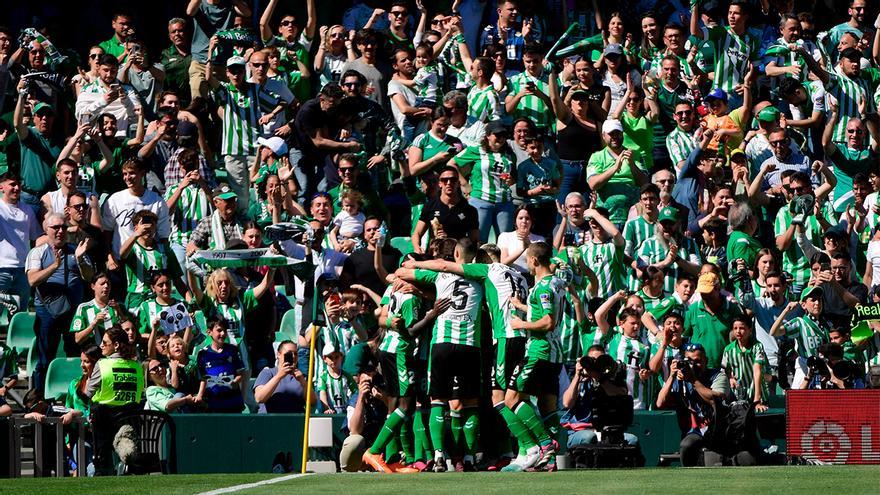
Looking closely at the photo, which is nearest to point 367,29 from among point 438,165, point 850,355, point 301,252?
point 438,165

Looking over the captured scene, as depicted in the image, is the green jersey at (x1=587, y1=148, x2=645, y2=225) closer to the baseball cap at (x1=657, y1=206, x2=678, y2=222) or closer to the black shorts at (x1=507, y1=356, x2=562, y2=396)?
the baseball cap at (x1=657, y1=206, x2=678, y2=222)

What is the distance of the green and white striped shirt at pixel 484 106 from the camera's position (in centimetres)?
1917

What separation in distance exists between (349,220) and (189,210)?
179cm


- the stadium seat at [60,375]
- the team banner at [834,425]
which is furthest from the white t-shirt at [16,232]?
the team banner at [834,425]

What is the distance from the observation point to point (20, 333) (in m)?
17.1

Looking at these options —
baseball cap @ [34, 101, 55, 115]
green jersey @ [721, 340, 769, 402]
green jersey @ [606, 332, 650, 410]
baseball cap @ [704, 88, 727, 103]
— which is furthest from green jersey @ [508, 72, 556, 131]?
baseball cap @ [34, 101, 55, 115]

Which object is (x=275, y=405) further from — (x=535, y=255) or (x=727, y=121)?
(x=727, y=121)

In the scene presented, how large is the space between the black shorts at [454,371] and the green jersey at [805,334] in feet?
15.1

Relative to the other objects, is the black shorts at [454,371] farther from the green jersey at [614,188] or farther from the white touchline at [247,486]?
the green jersey at [614,188]

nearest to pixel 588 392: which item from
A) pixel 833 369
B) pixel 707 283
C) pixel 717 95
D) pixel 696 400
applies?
pixel 696 400

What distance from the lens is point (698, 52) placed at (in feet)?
67.7

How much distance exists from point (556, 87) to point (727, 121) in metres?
1.98

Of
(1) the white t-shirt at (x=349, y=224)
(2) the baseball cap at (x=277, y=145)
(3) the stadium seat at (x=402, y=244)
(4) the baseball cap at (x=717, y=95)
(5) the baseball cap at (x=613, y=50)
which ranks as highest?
(5) the baseball cap at (x=613, y=50)

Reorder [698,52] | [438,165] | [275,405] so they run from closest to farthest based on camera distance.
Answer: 1. [275,405]
2. [438,165]
3. [698,52]
